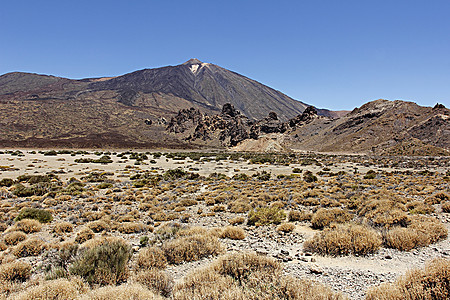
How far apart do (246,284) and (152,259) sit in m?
2.32

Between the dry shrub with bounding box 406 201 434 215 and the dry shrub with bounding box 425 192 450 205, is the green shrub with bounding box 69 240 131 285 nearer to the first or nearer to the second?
the dry shrub with bounding box 406 201 434 215

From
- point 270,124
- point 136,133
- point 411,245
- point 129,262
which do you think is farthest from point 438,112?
point 136,133

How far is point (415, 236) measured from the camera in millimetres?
5191

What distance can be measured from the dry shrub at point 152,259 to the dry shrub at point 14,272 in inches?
85.4

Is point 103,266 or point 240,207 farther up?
point 103,266

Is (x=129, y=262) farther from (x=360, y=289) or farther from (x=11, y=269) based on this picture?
(x=360, y=289)

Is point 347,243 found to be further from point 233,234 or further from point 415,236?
point 233,234

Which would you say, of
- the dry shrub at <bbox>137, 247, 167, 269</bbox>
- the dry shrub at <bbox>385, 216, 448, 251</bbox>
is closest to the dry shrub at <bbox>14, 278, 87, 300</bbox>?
the dry shrub at <bbox>137, 247, 167, 269</bbox>

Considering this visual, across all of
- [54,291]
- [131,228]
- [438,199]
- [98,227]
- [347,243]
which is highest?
[438,199]

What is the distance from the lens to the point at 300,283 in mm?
3385

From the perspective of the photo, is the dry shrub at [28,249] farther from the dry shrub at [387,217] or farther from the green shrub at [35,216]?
the dry shrub at [387,217]

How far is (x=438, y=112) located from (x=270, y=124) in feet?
183

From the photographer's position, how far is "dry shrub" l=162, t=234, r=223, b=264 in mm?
5121

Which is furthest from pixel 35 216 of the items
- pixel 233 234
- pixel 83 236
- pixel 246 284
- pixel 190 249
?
pixel 246 284
